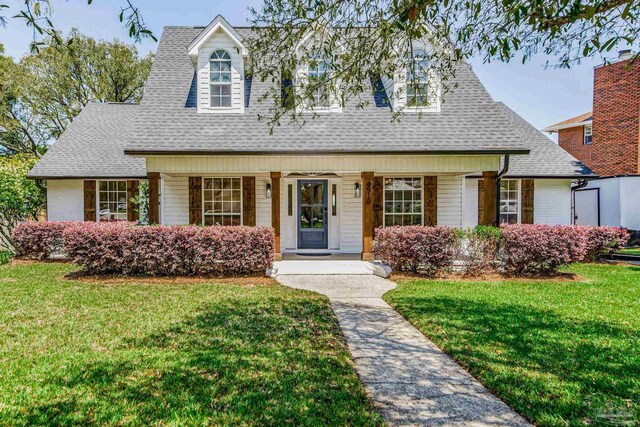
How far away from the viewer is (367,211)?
1046 centimetres

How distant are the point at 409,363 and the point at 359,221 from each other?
866 centimetres

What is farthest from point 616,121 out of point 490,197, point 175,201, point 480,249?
point 175,201

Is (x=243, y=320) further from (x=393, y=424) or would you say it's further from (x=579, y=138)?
(x=579, y=138)

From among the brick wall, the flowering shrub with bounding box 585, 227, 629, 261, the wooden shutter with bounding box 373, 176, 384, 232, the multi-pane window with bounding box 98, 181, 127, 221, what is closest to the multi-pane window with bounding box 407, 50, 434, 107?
the wooden shutter with bounding box 373, 176, 384, 232

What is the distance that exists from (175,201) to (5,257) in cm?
526

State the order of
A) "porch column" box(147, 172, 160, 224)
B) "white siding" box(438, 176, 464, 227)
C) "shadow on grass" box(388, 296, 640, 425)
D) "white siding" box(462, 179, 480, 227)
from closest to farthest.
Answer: "shadow on grass" box(388, 296, 640, 425), "porch column" box(147, 172, 160, 224), "white siding" box(438, 176, 464, 227), "white siding" box(462, 179, 480, 227)

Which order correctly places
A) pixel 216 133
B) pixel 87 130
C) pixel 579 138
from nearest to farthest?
pixel 216 133 < pixel 87 130 < pixel 579 138

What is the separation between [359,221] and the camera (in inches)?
498

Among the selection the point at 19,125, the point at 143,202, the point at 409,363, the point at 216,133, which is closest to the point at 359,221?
the point at 216,133

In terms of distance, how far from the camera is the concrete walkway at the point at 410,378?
3033 mm

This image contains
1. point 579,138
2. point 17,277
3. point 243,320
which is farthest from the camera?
point 579,138

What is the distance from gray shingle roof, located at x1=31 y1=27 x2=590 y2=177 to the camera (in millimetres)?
10234

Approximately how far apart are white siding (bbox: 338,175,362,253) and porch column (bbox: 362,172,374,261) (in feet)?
6.45

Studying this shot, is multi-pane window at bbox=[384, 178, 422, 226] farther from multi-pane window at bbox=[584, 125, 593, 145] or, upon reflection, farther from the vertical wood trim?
multi-pane window at bbox=[584, 125, 593, 145]
